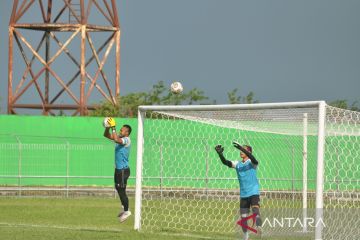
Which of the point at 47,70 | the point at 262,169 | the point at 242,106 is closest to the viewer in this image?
the point at 242,106

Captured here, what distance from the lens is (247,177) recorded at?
747 inches

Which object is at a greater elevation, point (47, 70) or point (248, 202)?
point (47, 70)

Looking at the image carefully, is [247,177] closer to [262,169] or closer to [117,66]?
[262,169]

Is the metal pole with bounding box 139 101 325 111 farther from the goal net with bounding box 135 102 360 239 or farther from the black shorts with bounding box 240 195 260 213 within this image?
the black shorts with bounding box 240 195 260 213

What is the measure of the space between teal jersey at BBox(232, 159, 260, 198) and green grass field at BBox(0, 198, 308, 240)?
1391 mm

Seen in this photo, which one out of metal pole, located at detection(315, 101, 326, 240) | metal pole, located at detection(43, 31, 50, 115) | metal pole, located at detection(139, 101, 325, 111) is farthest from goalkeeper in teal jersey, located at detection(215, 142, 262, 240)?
metal pole, located at detection(43, 31, 50, 115)

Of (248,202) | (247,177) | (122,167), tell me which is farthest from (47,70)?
(247,177)

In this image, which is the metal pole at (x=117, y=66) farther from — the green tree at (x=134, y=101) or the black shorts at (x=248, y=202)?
the black shorts at (x=248, y=202)

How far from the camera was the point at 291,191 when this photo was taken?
28.2 metres

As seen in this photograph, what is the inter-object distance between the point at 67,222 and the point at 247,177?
5618mm

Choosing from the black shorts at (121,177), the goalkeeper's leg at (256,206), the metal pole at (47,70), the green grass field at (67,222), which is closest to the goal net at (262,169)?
the black shorts at (121,177)

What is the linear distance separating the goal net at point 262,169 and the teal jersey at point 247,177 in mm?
1078

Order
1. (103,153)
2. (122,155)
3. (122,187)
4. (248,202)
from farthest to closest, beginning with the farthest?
(103,153) < (122,155) < (122,187) < (248,202)

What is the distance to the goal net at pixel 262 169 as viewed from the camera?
776 inches
